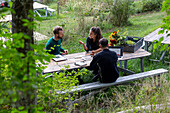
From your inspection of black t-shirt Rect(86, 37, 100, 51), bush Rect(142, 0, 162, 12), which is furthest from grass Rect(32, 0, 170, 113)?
bush Rect(142, 0, 162, 12)

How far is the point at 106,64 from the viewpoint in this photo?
176 inches

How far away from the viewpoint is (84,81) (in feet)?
16.4

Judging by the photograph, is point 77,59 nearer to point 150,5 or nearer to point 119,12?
point 119,12

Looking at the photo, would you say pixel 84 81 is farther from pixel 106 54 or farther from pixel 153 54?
pixel 153 54

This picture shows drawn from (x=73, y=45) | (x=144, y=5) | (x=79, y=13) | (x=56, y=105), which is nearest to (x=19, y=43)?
(x=56, y=105)

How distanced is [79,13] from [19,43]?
9239 millimetres

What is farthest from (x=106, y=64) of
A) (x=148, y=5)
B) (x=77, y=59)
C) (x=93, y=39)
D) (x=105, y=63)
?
(x=148, y=5)

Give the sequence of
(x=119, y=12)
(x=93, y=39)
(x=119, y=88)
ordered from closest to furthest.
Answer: (x=119, y=88) → (x=93, y=39) → (x=119, y=12)

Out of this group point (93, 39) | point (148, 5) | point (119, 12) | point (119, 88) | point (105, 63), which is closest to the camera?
point (119, 88)

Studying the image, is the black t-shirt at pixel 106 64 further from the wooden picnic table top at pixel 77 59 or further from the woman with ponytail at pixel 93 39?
the woman with ponytail at pixel 93 39

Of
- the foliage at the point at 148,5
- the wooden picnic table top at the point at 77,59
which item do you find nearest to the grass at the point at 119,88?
the wooden picnic table top at the point at 77,59

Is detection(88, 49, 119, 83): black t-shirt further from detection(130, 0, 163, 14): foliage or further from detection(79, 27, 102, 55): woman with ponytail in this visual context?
detection(130, 0, 163, 14): foliage

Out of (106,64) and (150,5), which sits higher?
(150,5)

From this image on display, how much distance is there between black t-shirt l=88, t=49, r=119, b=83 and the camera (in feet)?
14.6
